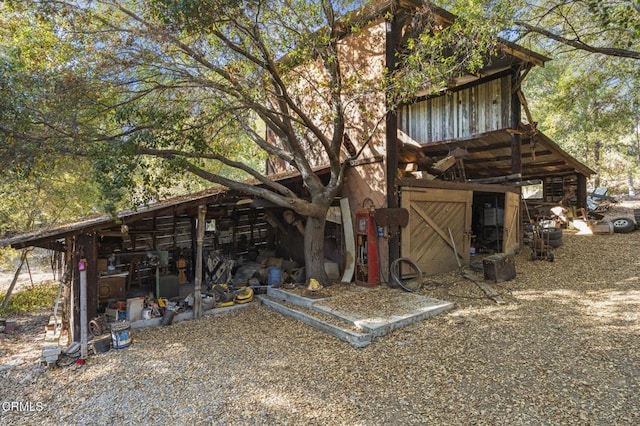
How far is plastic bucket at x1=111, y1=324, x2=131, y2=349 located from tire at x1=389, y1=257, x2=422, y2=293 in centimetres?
520

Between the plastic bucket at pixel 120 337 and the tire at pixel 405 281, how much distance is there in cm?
520

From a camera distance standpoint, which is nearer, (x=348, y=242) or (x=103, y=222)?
(x=103, y=222)

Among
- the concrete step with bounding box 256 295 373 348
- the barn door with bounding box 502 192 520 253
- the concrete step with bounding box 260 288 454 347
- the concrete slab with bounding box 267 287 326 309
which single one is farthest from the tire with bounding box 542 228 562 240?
the concrete step with bounding box 256 295 373 348

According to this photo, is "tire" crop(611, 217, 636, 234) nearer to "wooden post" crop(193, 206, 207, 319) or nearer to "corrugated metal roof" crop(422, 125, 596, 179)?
"corrugated metal roof" crop(422, 125, 596, 179)

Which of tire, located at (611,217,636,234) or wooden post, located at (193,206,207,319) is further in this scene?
tire, located at (611,217,636,234)

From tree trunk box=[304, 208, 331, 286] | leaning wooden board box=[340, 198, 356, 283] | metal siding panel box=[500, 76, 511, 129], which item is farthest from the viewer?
metal siding panel box=[500, 76, 511, 129]

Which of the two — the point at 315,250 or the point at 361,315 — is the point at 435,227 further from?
the point at 361,315

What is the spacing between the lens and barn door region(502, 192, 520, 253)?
32.2 ft

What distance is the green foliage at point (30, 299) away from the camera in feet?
31.0

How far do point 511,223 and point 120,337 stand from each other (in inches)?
404

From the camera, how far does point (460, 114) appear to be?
10.9 meters

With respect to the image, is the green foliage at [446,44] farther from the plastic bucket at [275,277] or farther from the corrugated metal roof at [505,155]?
the plastic bucket at [275,277]

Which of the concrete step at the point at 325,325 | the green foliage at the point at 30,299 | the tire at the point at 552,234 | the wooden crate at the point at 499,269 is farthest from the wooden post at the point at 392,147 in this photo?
the green foliage at the point at 30,299

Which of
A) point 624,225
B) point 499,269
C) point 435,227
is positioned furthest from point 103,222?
point 624,225
